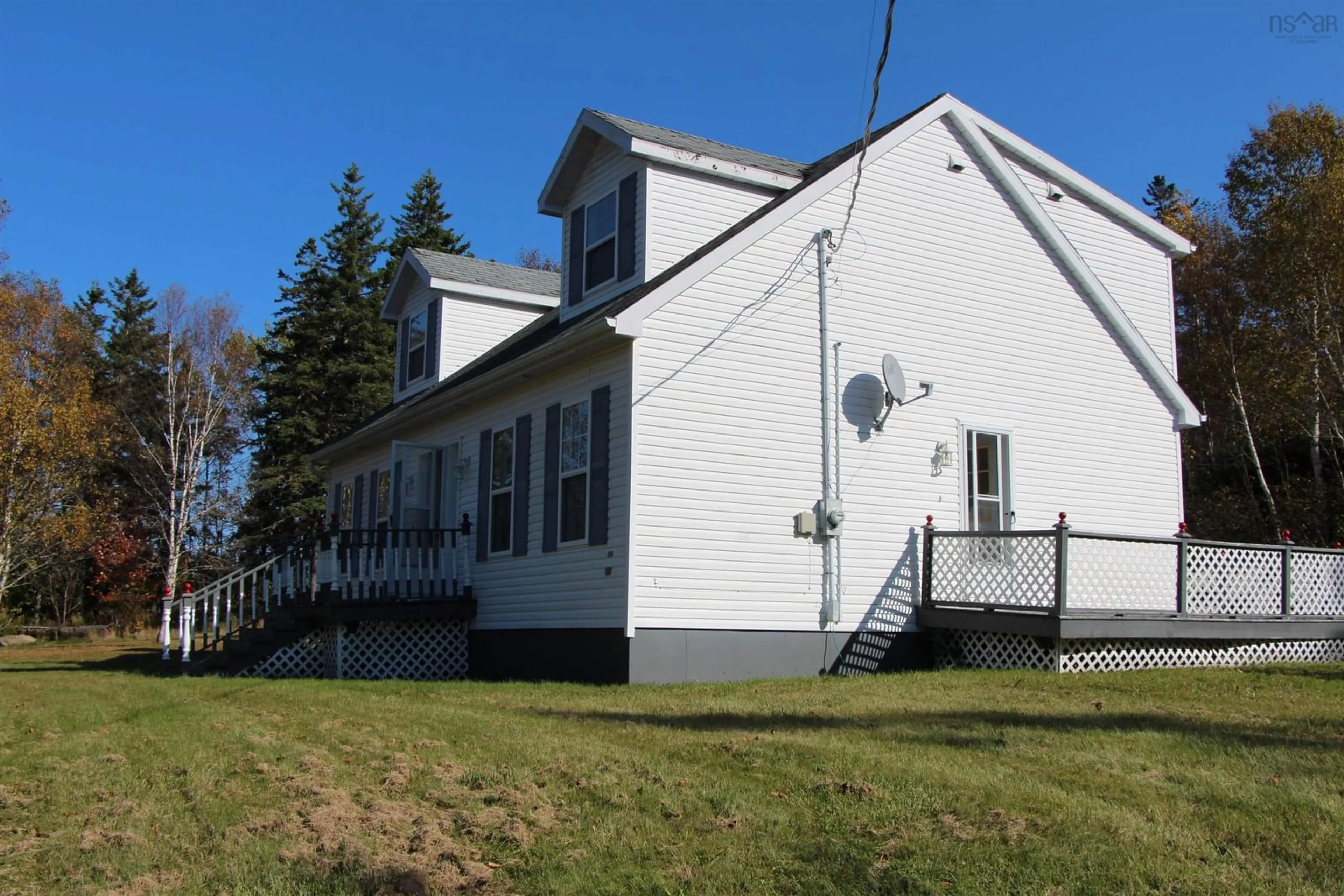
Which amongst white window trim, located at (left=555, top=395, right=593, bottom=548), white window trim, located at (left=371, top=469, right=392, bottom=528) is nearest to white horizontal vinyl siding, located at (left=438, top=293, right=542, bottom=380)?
white window trim, located at (left=371, top=469, right=392, bottom=528)

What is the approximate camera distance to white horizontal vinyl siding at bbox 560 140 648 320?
46.4 ft

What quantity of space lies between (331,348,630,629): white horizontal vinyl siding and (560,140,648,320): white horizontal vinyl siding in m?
1.42

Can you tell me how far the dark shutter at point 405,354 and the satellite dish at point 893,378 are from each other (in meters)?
10.7

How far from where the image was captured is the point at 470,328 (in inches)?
803

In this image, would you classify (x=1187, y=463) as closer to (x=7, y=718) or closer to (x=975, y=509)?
(x=975, y=509)

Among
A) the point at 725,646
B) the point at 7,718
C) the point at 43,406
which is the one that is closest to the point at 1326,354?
the point at 725,646

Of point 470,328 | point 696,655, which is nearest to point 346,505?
point 470,328

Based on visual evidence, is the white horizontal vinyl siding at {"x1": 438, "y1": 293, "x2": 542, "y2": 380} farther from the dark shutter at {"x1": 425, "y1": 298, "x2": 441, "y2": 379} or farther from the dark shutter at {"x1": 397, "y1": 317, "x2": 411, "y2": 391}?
the dark shutter at {"x1": 397, "y1": 317, "x2": 411, "y2": 391}

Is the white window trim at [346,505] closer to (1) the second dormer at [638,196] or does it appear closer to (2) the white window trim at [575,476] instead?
(1) the second dormer at [638,196]

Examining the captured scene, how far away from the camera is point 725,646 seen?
40.5 ft

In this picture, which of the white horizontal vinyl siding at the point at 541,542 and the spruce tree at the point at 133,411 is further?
the spruce tree at the point at 133,411

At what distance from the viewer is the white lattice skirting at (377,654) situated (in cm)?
1495

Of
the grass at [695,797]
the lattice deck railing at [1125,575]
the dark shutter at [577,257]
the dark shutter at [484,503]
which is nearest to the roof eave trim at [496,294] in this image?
the dark shutter at [577,257]

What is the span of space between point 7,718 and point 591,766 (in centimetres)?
633
